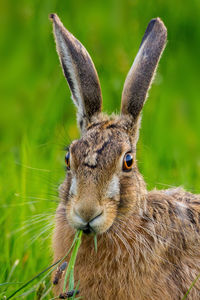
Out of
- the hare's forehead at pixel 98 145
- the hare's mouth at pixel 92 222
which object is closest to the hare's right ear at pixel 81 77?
the hare's forehead at pixel 98 145

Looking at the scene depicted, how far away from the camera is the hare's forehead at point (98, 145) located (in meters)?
5.00

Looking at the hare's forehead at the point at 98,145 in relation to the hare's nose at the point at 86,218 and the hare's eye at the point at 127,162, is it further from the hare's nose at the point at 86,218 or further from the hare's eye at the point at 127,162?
the hare's nose at the point at 86,218

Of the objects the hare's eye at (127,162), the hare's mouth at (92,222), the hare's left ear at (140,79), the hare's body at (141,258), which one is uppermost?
the hare's left ear at (140,79)

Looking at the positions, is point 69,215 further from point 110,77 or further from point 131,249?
point 110,77

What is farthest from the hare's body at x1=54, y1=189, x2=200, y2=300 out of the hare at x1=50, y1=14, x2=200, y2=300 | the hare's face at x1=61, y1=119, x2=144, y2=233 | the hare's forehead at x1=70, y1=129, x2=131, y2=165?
the hare's forehead at x1=70, y1=129, x2=131, y2=165

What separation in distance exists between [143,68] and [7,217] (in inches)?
64.3

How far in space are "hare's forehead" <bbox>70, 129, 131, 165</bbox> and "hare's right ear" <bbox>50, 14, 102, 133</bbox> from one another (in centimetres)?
32

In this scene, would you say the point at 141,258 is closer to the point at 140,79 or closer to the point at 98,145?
the point at 98,145

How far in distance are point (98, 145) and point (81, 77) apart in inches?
25.1

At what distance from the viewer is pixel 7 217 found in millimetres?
6262

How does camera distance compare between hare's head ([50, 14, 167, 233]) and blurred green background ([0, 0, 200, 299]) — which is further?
blurred green background ([0, 0, 200, 299])

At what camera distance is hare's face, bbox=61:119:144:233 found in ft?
15.7

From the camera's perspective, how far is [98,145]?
5.07 metres

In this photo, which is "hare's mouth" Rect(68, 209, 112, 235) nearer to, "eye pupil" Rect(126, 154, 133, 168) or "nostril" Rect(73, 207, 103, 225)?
"nostril" Rect(73, 207, 103, 225)
